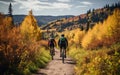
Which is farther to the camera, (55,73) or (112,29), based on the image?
(112,29)

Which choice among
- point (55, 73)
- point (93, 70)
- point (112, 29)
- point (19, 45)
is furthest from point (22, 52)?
point (112, 29)

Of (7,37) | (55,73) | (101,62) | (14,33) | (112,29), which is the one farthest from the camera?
(112,29)

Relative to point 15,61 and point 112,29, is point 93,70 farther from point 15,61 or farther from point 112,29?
point 112,29

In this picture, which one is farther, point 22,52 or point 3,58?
point 22,52

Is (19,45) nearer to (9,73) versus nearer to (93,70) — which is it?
(9,73)

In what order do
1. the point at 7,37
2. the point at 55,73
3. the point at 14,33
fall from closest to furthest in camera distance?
the point at 7,37, the point at 14,33, the point at 55,73

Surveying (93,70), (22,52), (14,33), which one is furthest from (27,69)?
(93,70)

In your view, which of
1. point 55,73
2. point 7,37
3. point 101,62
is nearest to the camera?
point 101,62

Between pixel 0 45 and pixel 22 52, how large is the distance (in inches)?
70.3

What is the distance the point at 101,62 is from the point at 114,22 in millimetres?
27319

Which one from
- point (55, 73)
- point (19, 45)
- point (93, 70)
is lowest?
point (55, 73)

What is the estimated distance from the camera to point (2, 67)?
11.2 metres

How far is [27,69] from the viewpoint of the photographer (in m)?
13.4

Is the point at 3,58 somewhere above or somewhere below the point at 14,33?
below
